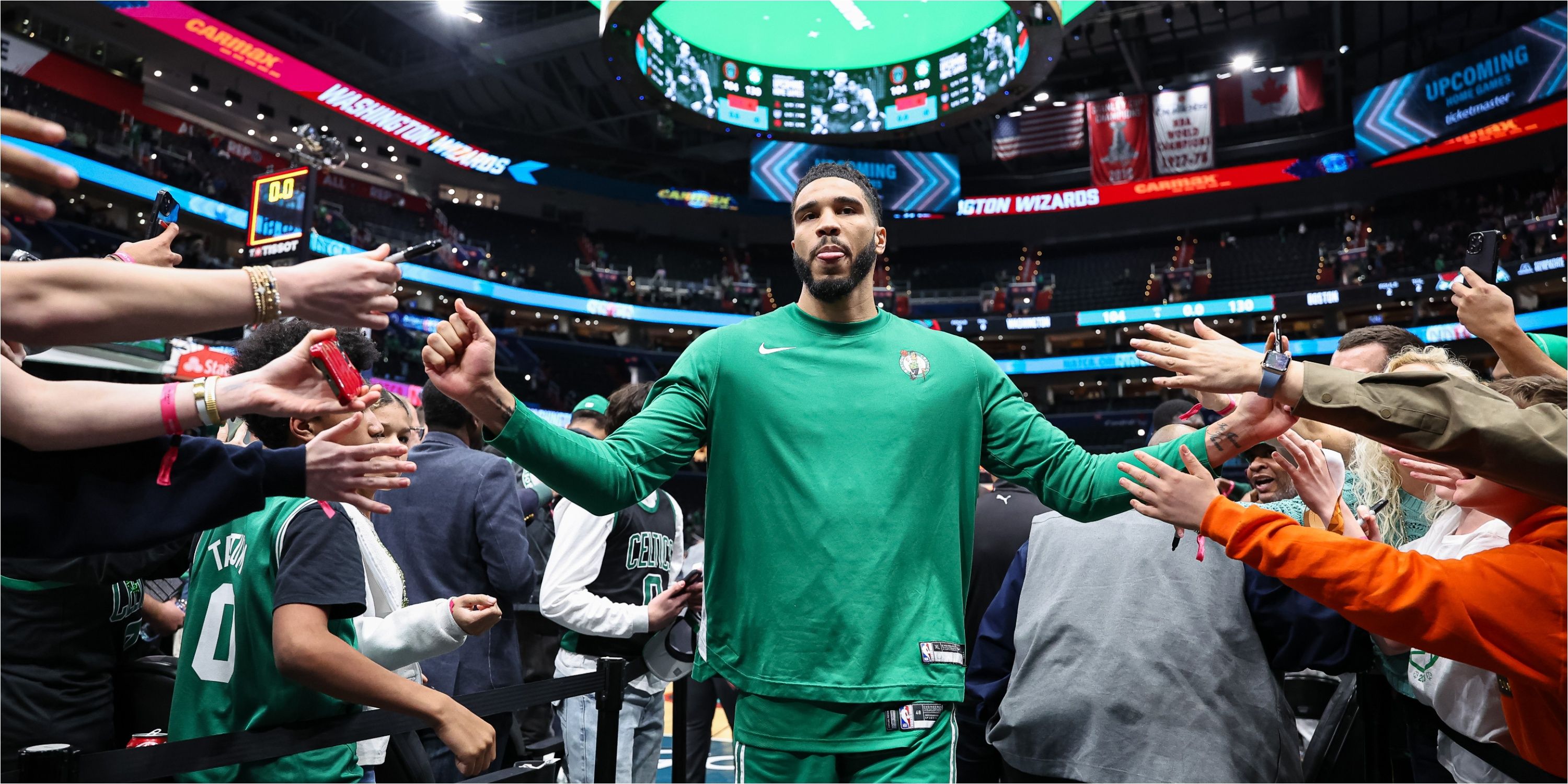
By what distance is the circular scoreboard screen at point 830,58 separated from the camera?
21.4 ft

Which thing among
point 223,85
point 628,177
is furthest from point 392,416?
point 628,177

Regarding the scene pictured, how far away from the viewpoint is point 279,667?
210cm

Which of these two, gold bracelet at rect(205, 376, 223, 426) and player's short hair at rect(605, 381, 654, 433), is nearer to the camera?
gold bracelet at rect(205, 376, 223, 426)

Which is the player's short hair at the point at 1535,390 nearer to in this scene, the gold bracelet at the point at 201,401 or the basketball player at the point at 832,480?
the basketball player at the point at 832,480

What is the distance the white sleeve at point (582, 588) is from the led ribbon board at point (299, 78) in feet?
73.2

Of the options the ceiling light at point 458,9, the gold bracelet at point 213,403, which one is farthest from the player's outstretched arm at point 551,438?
the ceiling light at point 458,9

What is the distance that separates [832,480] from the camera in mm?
2223

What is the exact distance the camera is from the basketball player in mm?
2062

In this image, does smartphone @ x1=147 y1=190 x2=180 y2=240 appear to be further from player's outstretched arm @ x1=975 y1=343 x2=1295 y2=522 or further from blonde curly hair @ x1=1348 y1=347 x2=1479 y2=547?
blonde curly hair @ x1=1348 y1=347 x2=1479 y2=547

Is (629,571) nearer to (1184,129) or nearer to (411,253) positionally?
(411,253)

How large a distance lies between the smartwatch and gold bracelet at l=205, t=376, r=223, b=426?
Result: 210 cm

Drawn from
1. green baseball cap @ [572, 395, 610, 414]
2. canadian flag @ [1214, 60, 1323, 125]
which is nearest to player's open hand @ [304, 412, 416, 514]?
green baseball cap @ [572, 395, 610, 414]

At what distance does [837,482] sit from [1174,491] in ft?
2.54

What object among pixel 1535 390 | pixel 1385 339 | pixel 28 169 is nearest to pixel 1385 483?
pixel 1385 339
